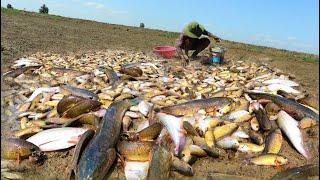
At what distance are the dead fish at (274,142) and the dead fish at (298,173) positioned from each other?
2.40 feet

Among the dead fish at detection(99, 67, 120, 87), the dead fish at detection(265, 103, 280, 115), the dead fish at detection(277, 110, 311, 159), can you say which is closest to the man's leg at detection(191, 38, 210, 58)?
the dead fish at detection(99, 67, 120, 87)

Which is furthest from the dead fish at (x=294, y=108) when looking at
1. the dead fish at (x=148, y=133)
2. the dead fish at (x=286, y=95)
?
the dead fish at (x=148, y=133)

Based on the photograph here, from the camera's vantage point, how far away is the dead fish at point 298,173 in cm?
470

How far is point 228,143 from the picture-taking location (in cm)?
564

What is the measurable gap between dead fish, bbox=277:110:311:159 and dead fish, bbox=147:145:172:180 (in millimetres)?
1809

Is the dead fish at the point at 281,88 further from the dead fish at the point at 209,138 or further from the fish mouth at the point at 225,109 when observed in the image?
the dead fish at the point at 209,138

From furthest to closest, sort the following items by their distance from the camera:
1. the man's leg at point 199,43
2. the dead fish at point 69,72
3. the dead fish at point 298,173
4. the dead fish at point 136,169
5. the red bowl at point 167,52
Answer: the red bowl at point 167,52 → the man's leg at point 199,43 → the dead fish at point 69,72 → the dead fish at point 136,169 → the dead fish at point 298,173

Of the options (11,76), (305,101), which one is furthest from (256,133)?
(11,76)

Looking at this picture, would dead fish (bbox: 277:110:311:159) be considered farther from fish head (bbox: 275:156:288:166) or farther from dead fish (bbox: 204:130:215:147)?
dead fish (bbox: 204:130:215:147)

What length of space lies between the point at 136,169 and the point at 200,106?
1.96 meters

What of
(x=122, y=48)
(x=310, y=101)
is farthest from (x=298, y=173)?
(x=122, y=48)

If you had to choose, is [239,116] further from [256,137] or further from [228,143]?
[228,143]

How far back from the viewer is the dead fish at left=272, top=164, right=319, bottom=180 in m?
4.70

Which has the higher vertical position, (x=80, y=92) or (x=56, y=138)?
(x=80, y=92)
